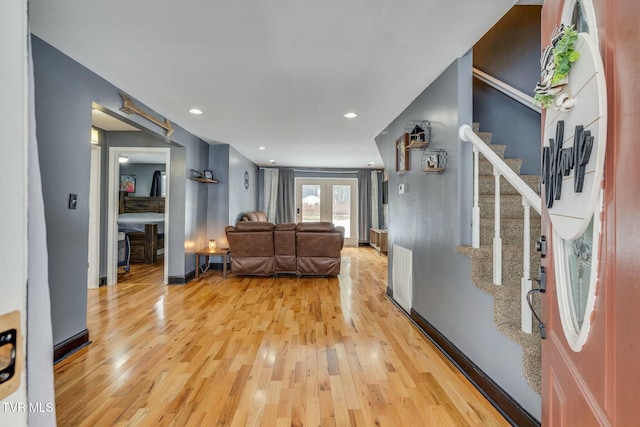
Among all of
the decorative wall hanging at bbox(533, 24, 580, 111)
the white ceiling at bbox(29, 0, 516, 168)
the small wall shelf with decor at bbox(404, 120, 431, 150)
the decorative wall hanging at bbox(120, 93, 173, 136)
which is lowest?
the decorative wall hanging at bbox(533, 24, 580, 111)

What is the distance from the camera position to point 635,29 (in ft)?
1.56

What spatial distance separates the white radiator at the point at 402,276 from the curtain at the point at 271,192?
5340 mm

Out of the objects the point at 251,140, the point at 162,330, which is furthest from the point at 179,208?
the point at 162,330

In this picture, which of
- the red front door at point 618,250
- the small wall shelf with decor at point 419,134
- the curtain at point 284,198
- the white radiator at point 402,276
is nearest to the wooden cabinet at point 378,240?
the curtain at point 284,198

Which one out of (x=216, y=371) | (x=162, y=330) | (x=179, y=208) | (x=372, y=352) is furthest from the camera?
(x=179, y=208)

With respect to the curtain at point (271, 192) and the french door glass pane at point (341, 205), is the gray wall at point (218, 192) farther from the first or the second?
the french door glass pane at point (341, 205)

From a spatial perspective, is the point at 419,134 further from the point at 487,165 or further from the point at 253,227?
the point at 253,227

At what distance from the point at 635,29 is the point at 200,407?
2.22 m

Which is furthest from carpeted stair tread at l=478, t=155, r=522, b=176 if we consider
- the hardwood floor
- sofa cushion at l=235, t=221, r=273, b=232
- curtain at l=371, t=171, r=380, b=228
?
curtain at l=371, t=171, r=380, b=228

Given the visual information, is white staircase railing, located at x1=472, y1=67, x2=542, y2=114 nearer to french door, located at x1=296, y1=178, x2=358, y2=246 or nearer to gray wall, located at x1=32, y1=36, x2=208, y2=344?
gray wall, located at x1=32, y1=36, x2=208, y2=344

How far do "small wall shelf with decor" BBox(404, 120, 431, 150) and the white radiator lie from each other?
1.12m

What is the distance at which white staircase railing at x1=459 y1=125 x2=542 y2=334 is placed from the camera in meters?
1.57

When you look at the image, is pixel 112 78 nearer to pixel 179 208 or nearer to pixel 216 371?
pixel 179 208

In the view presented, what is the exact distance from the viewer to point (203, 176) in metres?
4.93
